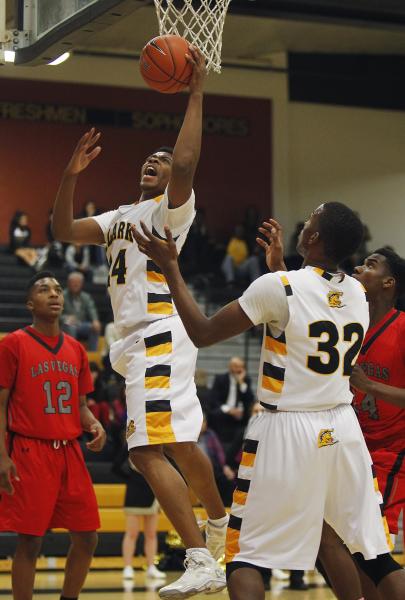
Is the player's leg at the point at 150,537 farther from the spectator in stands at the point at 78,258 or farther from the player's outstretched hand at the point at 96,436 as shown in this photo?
the spectator in stands at the point at 78,258

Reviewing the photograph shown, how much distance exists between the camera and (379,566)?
5.47m

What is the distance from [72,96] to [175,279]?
1991 centimetres

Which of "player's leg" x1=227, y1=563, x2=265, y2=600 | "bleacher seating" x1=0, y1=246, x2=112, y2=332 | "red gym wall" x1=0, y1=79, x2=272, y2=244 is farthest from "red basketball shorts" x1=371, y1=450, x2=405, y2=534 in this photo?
"red gym wall" x1=0, y1=79, x2=272, y2=244

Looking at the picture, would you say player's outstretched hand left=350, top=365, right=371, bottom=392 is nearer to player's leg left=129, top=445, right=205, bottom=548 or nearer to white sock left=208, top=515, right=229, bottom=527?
player's leg left=129, top=445, right=205, bottom=548

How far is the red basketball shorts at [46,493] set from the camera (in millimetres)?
7109

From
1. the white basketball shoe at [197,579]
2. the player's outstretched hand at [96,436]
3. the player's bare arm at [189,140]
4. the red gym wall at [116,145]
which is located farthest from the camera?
the red gym wall at [116,145]

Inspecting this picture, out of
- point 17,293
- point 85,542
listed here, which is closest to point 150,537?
point 85,542

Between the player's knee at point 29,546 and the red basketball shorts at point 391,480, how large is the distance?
2179 millimetres

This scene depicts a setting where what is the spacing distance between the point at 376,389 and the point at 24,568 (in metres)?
2.52

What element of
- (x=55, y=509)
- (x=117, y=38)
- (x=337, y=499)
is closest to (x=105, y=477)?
(x=55, y=509)

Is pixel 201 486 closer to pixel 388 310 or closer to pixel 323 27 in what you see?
pixel 388 310

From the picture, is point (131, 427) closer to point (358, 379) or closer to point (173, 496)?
point (173, 496)

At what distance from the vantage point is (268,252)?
6.05 metres

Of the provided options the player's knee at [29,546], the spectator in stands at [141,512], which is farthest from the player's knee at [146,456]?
the spectator in stands at [141,512]
